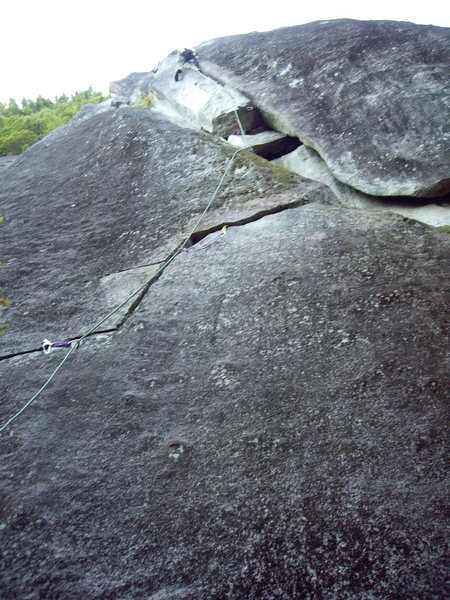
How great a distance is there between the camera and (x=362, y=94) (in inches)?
198

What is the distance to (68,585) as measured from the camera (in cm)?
226

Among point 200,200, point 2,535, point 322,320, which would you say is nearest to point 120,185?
point 200,200

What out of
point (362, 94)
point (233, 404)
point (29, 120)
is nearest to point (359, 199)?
point (362, 94)

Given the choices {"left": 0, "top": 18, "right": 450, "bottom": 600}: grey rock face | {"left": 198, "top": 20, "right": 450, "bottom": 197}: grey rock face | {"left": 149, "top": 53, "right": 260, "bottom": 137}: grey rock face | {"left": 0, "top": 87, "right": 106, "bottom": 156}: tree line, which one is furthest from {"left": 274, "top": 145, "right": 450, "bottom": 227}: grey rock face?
{"left": 0, "top": 87, "right": 106, "bottom": 156}: tree line

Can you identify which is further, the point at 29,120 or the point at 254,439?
the point at 29,120

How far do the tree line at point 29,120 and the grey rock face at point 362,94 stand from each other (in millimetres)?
3894

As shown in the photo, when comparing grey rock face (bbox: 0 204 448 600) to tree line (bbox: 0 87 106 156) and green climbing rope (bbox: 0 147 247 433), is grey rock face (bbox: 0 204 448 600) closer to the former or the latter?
green climbing rope (bbox: 0 147 247 433)

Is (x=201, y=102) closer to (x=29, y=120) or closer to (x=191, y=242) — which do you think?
(x=191, y=242)

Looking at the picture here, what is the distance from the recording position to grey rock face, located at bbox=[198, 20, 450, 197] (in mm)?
4367

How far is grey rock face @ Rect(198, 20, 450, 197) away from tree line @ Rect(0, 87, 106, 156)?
389 centimetres

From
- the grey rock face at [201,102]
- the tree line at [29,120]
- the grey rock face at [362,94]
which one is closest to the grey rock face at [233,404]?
the grey rock face at [362,94]

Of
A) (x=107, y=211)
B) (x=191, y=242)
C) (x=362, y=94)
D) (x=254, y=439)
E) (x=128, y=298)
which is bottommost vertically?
(x=254, y=439)

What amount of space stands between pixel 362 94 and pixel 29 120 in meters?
6.79

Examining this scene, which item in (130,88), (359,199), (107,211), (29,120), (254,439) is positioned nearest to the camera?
(254,439)
